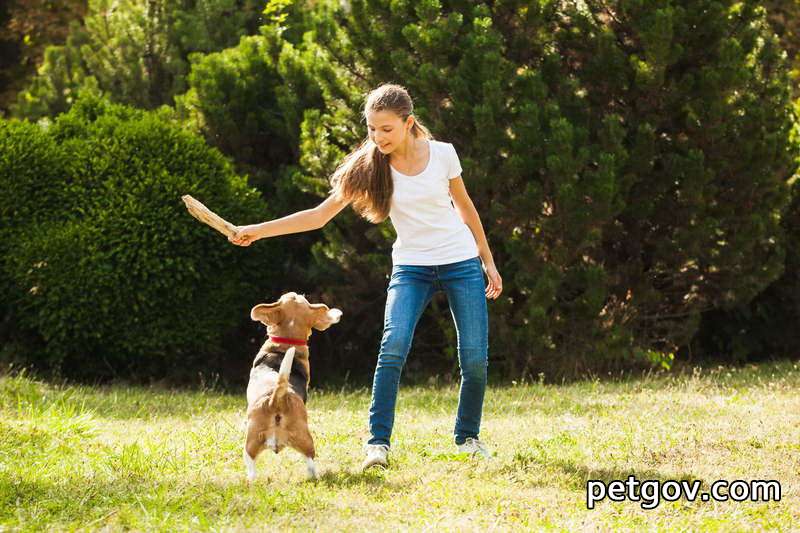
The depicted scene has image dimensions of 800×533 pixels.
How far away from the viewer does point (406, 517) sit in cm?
447

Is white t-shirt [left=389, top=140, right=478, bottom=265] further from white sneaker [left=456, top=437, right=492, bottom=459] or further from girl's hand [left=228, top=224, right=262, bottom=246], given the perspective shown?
white sneaker [left=456, top=437, right=492, bottom=459]

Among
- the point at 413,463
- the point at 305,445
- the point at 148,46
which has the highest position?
the point at 148,46

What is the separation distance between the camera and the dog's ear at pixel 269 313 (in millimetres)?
5418

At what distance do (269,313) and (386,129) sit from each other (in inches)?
43.9

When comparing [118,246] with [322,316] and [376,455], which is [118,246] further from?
[376,455]

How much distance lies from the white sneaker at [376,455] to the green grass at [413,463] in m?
0.06

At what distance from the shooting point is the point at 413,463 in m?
5.46

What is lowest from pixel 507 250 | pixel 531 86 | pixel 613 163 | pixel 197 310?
pixel 197 310

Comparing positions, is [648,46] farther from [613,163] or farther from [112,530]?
[112,530]

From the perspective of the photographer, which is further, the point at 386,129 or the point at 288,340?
the point at 288,340

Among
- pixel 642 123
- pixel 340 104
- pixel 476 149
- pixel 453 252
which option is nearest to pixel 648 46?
pixel 642 123

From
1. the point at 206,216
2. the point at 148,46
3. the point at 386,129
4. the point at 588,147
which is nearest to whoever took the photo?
the point at 206,216

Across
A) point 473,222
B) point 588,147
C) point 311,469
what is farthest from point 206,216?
point 588,147

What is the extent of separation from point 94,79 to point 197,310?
3517 mm
